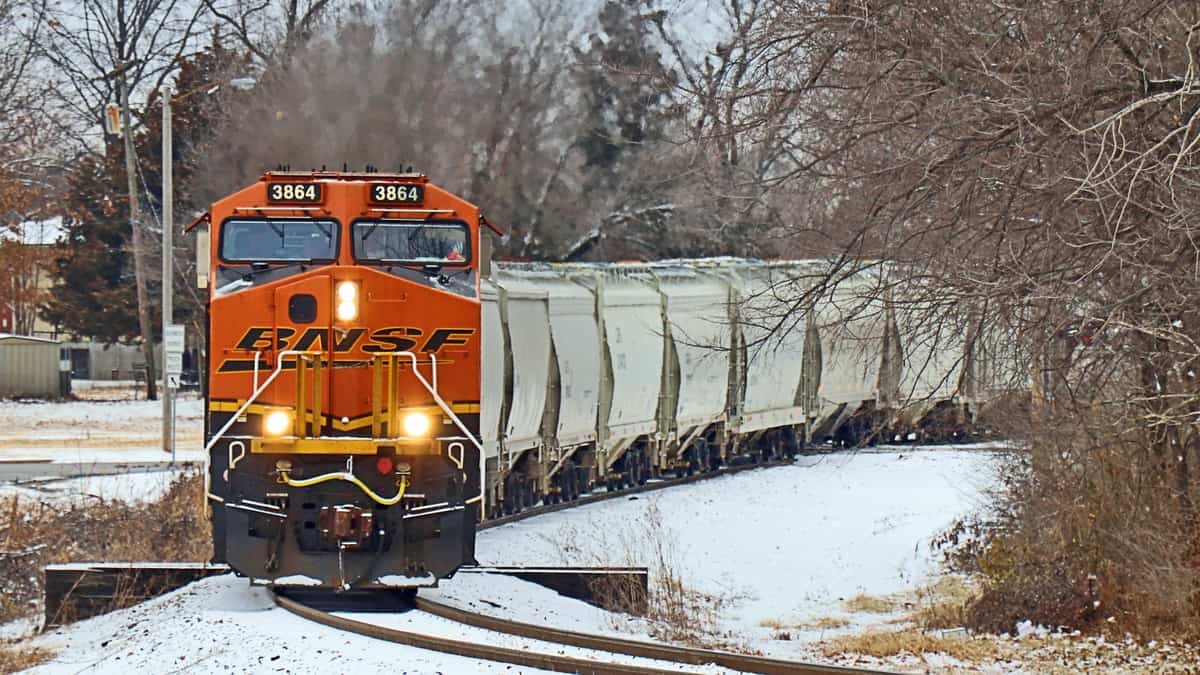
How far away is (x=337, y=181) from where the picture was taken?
11625mm

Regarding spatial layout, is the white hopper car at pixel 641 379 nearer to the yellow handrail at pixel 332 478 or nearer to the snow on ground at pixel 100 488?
the yellow handrail at pixel 332 478

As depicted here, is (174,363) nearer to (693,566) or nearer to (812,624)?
(693,566)

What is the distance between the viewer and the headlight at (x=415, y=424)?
1138cm

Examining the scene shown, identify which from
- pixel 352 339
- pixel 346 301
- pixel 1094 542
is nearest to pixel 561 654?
pixel 352 339

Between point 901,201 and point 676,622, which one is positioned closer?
point 901,201

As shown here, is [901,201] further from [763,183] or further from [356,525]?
[356,525]

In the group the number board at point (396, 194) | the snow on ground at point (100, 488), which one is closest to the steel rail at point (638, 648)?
the number board at point (396, 194)

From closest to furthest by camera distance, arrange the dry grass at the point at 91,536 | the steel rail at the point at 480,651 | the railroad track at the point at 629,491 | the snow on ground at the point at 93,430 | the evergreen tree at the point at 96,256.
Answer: the steel rail at the point at 480,651, the dry grass at the point at 91,536, the railroad track at the point at 629,491, the snow on ground at the point at 93,430, the evergreen tree at the point at 96,256

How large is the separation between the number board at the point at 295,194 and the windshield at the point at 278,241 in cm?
17

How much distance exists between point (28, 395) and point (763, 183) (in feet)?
124

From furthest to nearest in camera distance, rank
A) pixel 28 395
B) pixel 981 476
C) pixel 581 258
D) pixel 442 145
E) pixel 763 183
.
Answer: pixel 28 395, pixel 581 258, pixel 442 145, pixel 981 476, pixel 763 183

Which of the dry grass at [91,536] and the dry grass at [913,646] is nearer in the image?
the dry grass at [913,646]

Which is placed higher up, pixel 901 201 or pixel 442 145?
pixel 442 145

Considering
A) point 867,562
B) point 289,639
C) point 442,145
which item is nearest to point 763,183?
point 289,639
